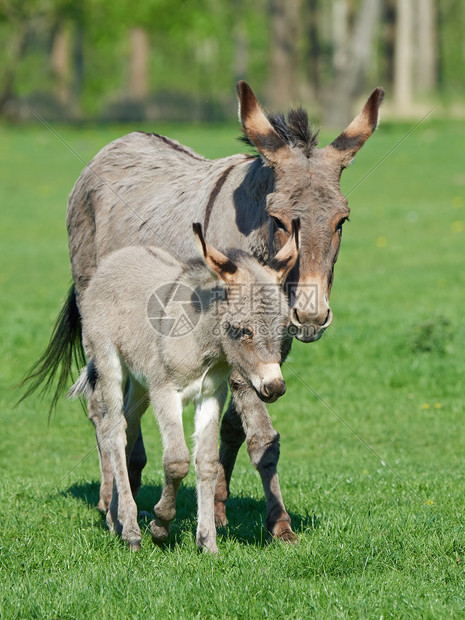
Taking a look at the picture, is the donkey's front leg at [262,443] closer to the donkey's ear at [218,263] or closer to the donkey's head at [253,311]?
the donkey's head at [253,311]

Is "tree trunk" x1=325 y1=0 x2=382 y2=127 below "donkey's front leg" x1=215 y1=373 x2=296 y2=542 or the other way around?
the other way around

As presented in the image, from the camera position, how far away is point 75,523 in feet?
18.8

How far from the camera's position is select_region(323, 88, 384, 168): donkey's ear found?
5.52m

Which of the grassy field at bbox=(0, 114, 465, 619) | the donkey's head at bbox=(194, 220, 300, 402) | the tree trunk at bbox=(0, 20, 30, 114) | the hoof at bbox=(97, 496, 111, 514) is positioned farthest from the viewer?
the tree trunk at bbox=(0, 20, 30, 114)

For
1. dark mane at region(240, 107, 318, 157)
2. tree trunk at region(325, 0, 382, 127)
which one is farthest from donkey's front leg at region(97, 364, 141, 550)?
tree trunk at region(325, 0, 382, 127)

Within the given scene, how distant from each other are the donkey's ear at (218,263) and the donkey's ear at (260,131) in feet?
3.31

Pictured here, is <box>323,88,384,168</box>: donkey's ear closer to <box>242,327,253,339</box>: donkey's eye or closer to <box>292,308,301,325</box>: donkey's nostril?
<box>292,308,301,325</box>: donkey's nostril

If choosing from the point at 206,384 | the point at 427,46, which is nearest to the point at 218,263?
Answer: the point at 206,384

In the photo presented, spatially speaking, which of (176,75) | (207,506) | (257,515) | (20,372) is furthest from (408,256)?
(176,75)

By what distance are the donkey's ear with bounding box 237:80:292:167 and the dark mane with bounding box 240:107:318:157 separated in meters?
0.11

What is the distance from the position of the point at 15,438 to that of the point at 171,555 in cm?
421

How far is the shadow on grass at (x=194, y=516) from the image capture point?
537 centimetres

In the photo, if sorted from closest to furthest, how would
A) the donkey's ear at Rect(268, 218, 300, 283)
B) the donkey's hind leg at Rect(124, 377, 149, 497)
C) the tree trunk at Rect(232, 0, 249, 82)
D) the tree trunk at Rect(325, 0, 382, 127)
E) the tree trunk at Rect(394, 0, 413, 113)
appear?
the donkey's ear at Rect(268, 218, 300, 283) → the donkey's hind leg at Rect(124, 377, 149, 497) → the tree trunk at Rect(325, 0, 382, 127) → the tree trunk at Rect(394, 0, 413, 113) → the tree trunk at Rect(232, 0, 249, 82)

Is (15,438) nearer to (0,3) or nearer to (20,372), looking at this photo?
(20,372)
